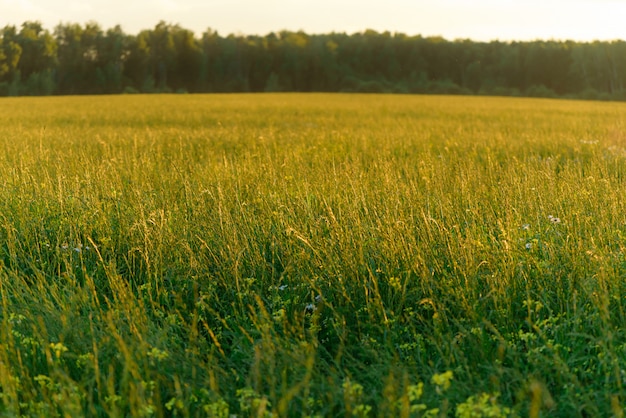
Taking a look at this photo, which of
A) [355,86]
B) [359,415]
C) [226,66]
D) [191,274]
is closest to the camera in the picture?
[359,415]

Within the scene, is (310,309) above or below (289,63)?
below

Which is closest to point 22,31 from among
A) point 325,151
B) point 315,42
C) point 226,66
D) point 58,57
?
point 58,57

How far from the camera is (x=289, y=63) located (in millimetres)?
90125

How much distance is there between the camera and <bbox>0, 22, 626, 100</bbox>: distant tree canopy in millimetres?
79562

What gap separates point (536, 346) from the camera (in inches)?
108

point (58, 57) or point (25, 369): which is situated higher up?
point (58, 57)

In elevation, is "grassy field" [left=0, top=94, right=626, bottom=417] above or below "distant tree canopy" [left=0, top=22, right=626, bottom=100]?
below

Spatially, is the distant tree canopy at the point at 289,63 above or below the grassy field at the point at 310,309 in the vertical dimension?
above

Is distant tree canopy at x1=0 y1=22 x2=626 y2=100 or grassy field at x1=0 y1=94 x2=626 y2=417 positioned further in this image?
distant tree canopy at x1=0 y1=22 x2=626 y2=100

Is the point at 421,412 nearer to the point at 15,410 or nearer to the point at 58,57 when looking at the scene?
the point at 15,410

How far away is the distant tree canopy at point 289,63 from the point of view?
79562mm

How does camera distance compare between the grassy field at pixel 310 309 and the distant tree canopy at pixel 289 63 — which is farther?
the distant tree canopy at pixel 289 63

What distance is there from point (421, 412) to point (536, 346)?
69 cm

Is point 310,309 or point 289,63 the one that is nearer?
point 310,309
